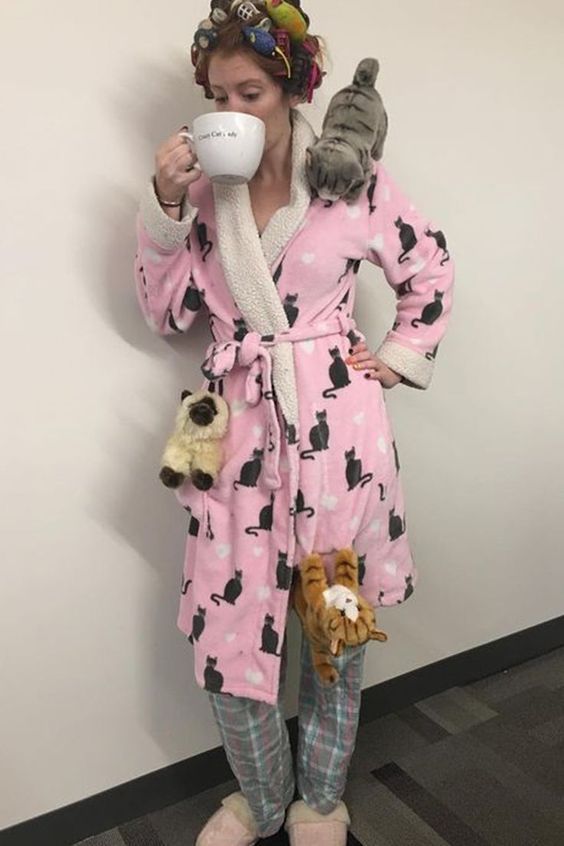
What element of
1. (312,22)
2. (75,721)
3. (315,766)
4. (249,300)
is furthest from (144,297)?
(315,766)

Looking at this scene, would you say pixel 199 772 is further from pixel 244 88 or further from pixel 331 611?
pixel 244 88

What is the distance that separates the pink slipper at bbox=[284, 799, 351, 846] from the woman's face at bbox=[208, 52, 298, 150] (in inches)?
47.7

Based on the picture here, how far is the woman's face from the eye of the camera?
1.11 m

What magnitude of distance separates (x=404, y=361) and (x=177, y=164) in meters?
0.50

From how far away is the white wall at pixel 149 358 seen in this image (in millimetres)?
1271

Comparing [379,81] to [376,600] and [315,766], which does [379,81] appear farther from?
[315,766]

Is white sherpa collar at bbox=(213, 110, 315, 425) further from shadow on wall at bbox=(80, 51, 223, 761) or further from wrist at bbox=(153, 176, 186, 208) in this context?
shadow on wall at bbox=(80, 51, 223, 761)

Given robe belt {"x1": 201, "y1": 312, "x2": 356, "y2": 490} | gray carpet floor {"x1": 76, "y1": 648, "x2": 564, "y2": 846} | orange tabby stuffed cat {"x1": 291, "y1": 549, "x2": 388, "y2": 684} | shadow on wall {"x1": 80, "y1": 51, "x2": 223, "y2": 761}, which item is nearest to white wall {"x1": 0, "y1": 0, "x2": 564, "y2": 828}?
shadow on wall {"x1": 80, "y1": 51, "x2": 223, "y2": 761}

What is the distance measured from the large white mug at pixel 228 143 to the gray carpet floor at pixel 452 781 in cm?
122

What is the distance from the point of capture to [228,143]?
104 centimetres

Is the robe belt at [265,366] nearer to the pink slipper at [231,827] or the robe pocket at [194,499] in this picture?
the robe pocket at [194,499]

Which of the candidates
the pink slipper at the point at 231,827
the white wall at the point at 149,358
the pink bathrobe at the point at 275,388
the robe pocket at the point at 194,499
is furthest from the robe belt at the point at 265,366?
the pink slipper at the point at 231,827

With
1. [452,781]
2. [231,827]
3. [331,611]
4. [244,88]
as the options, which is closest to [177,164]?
[244,88]

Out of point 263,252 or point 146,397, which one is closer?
point 263,252
